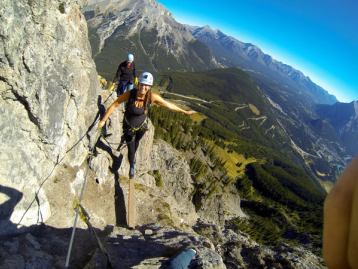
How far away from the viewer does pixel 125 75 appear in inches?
944

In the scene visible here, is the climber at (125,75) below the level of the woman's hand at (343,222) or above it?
above

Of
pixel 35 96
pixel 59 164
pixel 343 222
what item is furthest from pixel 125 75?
pixel 343 222

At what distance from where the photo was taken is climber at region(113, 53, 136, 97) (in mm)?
23719

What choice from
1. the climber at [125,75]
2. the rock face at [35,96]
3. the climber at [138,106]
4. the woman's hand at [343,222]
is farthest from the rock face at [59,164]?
the woman's hand at [343,222]

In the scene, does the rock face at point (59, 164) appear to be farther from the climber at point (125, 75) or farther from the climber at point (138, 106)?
the climber at point (125, 75)

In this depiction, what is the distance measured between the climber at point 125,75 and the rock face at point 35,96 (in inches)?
216

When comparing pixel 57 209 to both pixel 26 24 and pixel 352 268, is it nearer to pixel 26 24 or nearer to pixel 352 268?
pixel 26 24

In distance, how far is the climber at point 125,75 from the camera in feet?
77.8

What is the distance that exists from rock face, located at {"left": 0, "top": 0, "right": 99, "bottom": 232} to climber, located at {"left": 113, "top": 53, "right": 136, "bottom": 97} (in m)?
5.49

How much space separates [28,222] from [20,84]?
5.79 m

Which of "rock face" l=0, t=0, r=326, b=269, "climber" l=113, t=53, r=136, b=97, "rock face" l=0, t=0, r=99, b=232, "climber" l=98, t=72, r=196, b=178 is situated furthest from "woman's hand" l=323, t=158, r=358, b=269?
"climber" l=113, t=53, r=136, b=97

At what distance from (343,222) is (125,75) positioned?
72.6ft

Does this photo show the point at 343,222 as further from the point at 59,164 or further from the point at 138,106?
the point at 59,164

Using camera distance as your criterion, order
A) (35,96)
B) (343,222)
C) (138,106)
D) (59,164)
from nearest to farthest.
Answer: (343,222)
(35,96)
(138,106)
(59,164)
